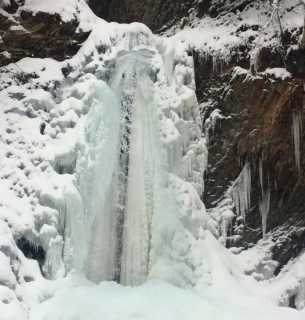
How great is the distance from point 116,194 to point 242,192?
2.59m

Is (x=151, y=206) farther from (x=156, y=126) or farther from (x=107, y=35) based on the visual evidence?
(x=107, y=35)

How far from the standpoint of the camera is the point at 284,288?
28.4 feet

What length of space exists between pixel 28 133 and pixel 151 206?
84.5 inches

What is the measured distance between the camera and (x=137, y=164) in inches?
324

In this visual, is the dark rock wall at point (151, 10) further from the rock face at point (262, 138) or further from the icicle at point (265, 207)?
the icicle at point (265, 207)

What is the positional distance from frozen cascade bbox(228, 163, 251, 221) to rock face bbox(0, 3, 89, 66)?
12.1 ft

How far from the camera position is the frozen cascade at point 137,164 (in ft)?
24.9

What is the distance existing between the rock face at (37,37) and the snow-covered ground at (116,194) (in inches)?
5.9

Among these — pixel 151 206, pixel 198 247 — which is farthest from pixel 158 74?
pixel 198 247

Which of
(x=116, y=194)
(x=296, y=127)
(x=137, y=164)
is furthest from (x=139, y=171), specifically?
(x=296, y=127)

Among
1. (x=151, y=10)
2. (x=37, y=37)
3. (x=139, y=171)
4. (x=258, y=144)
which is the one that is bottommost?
(x=139, y=171)

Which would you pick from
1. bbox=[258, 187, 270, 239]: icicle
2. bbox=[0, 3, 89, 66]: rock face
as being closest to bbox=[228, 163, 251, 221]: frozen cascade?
bbox=[258, 187, 270, 239]: icicle

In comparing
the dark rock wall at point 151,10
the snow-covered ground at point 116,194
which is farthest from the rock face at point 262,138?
the dark rock wall at point 151,10

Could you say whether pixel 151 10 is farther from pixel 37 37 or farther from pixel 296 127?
pixel 296 127
